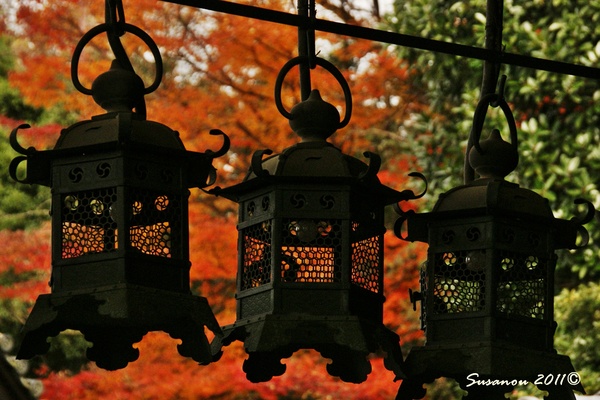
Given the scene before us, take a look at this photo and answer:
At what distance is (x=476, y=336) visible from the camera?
386 centimetres

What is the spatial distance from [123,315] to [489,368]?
104 centimetres

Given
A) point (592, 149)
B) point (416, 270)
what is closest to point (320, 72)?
point (416, 270)

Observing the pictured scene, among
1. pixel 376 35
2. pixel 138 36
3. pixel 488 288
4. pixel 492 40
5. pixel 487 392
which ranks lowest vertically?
pixel 487 392

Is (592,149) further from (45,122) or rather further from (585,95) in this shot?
(45,122)

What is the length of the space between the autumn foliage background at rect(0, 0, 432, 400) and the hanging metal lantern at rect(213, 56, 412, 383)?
8283 mm

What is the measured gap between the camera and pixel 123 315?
10.7 feet

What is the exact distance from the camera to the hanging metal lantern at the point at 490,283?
385cm

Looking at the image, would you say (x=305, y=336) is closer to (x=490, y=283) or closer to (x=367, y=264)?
(x=367, y=264)

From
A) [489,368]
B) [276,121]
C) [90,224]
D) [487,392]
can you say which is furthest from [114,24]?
[276,121]

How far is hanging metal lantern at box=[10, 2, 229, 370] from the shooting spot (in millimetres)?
3365

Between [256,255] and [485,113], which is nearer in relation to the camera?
[256,255]

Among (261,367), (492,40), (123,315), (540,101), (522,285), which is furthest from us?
(540,101)

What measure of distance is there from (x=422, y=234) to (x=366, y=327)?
506 millimetres

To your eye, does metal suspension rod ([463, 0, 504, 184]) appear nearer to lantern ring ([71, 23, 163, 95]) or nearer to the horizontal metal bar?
the horizontal metal bar
